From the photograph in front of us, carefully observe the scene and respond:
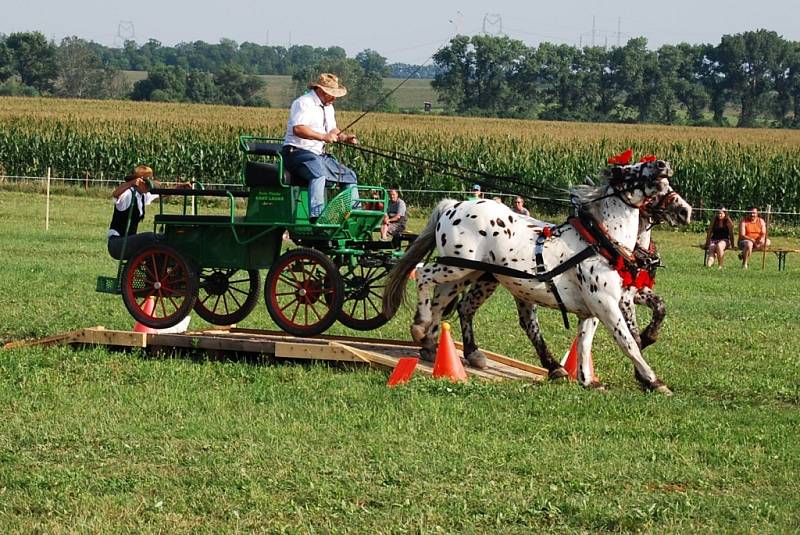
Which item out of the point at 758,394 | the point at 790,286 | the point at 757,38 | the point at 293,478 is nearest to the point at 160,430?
the point at 293,478

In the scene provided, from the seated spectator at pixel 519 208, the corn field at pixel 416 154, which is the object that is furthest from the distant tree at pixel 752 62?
the seated spectator at pixel 519 208

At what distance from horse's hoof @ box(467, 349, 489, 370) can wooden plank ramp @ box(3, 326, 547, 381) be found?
0.16 feet

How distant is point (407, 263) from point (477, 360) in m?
1.12

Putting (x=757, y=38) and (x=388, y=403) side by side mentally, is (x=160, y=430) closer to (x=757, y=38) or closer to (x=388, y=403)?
(x=388, y=403)

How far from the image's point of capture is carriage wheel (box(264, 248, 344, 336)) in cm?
1166

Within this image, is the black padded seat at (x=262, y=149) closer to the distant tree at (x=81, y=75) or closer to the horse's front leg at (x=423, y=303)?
the horse's front leg at (x=423, y=303)

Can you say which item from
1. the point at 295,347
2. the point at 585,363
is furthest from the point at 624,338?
the point at 295,347

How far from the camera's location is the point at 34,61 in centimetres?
11212

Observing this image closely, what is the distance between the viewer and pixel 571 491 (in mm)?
7398

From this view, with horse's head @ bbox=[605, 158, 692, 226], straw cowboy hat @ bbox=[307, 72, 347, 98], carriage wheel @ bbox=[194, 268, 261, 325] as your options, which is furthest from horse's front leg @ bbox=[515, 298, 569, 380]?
carriage wheel @ bbox=[194, 268, 261, 325]

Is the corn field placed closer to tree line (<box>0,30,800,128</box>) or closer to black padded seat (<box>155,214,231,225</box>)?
black padded seat (<box>155,214,231,225</box>)

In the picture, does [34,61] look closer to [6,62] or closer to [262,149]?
[6,62]

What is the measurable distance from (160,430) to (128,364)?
2660mm

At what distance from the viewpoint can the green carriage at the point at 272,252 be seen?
11719 millimetres
